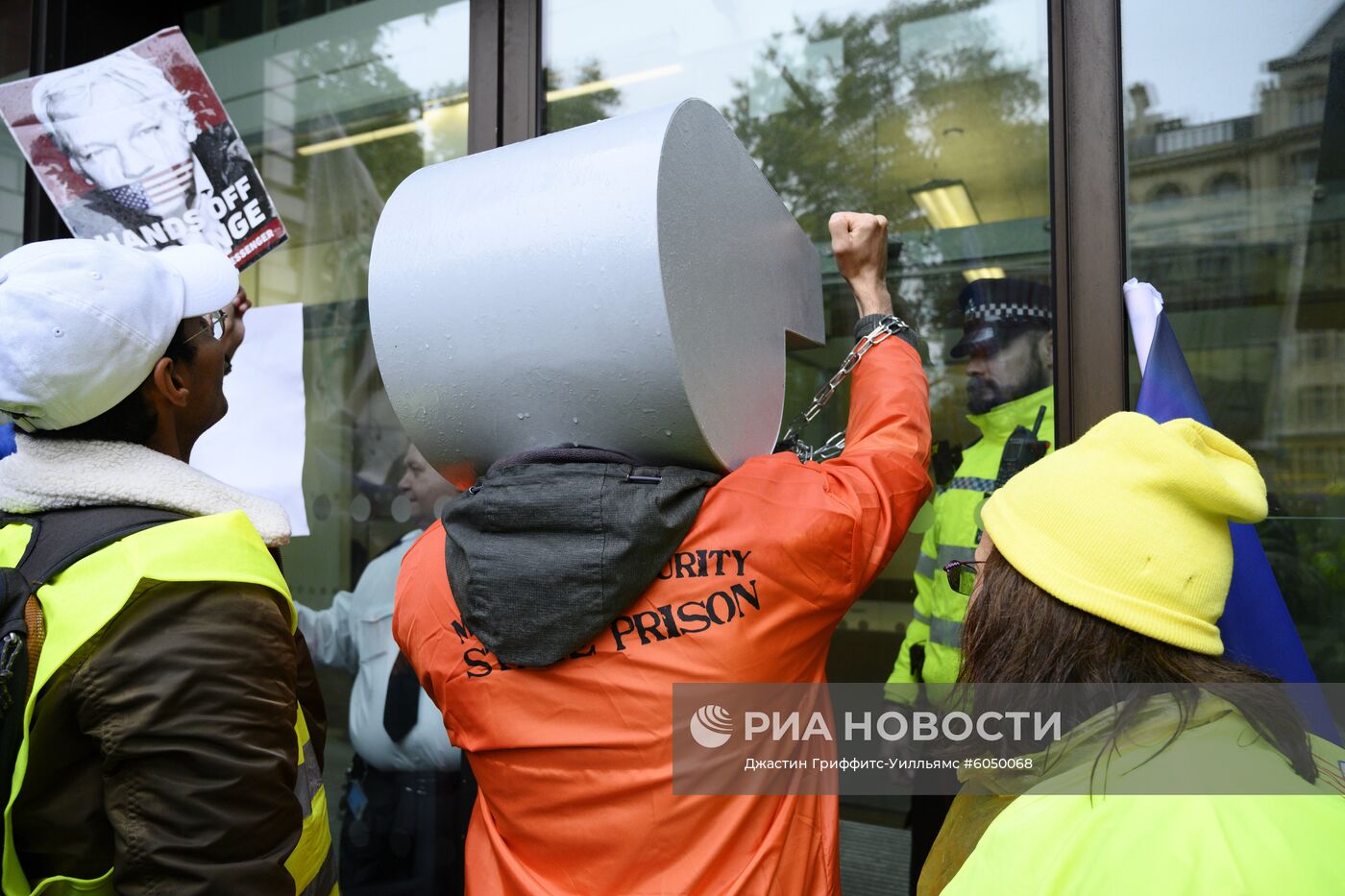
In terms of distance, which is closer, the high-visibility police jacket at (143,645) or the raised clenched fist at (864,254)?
the high-visibility police jacket at (143,645)

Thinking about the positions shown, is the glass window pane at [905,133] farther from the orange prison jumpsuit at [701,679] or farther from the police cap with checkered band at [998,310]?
the orange prison jumpsuit at [701,679]

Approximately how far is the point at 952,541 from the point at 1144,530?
168 cm

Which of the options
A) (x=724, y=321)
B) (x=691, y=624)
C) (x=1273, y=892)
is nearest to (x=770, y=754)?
(x=691, y=624)

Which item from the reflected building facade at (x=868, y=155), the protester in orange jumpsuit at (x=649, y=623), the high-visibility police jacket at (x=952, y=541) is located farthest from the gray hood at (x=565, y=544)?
the high-visibility police jacket at (x=952, y=541)

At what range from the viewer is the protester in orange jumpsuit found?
1.26 meters

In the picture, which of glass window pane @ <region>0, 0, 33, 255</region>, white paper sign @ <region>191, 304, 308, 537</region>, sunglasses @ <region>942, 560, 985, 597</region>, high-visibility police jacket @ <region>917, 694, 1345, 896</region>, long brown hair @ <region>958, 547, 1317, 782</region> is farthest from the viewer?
glass window pane @ <region>0, 0, 33, 255</region>

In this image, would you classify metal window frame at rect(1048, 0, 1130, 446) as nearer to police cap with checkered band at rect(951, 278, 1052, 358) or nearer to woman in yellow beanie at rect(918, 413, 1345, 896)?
police cap with checkered band at rect(951, 278, 1052, 358)

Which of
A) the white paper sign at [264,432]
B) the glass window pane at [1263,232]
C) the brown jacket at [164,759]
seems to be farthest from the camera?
the white paper sign at [264,432]

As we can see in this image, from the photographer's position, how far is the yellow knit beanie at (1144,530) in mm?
897

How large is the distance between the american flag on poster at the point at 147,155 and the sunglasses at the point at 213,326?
115 centimetres

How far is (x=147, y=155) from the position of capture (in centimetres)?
245

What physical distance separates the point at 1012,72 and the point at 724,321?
1.72 meters

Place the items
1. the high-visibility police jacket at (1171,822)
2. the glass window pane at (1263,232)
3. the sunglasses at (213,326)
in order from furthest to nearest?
the glass window pane at (1263,232) < the sunglasses at (213,326) < the high-visibility police jacket at (1171,822)

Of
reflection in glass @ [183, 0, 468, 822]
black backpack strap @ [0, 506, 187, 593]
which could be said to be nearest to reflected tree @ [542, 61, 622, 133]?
reflection in glass @ [183, 0, 468, 822]
